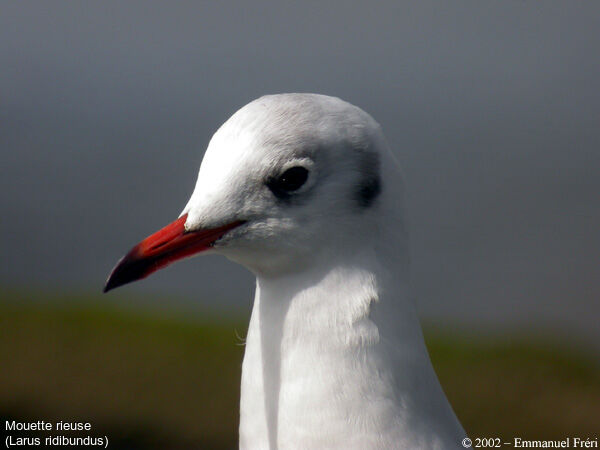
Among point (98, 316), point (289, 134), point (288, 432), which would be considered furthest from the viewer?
point (98, 316)

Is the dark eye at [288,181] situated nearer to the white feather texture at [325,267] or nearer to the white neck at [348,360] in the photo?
the white feather texture at [325,267]

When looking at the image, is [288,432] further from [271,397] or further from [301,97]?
[301,97]

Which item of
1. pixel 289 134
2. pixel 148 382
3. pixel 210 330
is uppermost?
pixel 210 330

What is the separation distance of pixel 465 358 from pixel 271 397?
Answer: 2.52 meters

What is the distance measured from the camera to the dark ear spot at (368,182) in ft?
3.40

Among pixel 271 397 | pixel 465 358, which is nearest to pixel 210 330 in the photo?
pixel 465 358

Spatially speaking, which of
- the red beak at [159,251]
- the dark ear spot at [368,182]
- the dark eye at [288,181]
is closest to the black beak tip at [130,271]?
the red beak at [159,251]

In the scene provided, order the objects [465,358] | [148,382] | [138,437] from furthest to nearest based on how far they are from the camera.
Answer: [465,358] → [148,382] → [138,437]

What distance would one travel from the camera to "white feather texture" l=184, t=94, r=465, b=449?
996 millimetres

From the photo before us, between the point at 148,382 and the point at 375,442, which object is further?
the point at 148,382

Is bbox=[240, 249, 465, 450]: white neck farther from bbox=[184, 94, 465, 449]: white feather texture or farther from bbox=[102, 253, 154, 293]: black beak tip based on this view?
bbox=[102, 253, 154, 293]: black beak tip

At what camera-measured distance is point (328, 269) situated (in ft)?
3.45

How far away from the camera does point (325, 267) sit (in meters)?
1.05

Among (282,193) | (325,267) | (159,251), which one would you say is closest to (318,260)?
(325,267)
